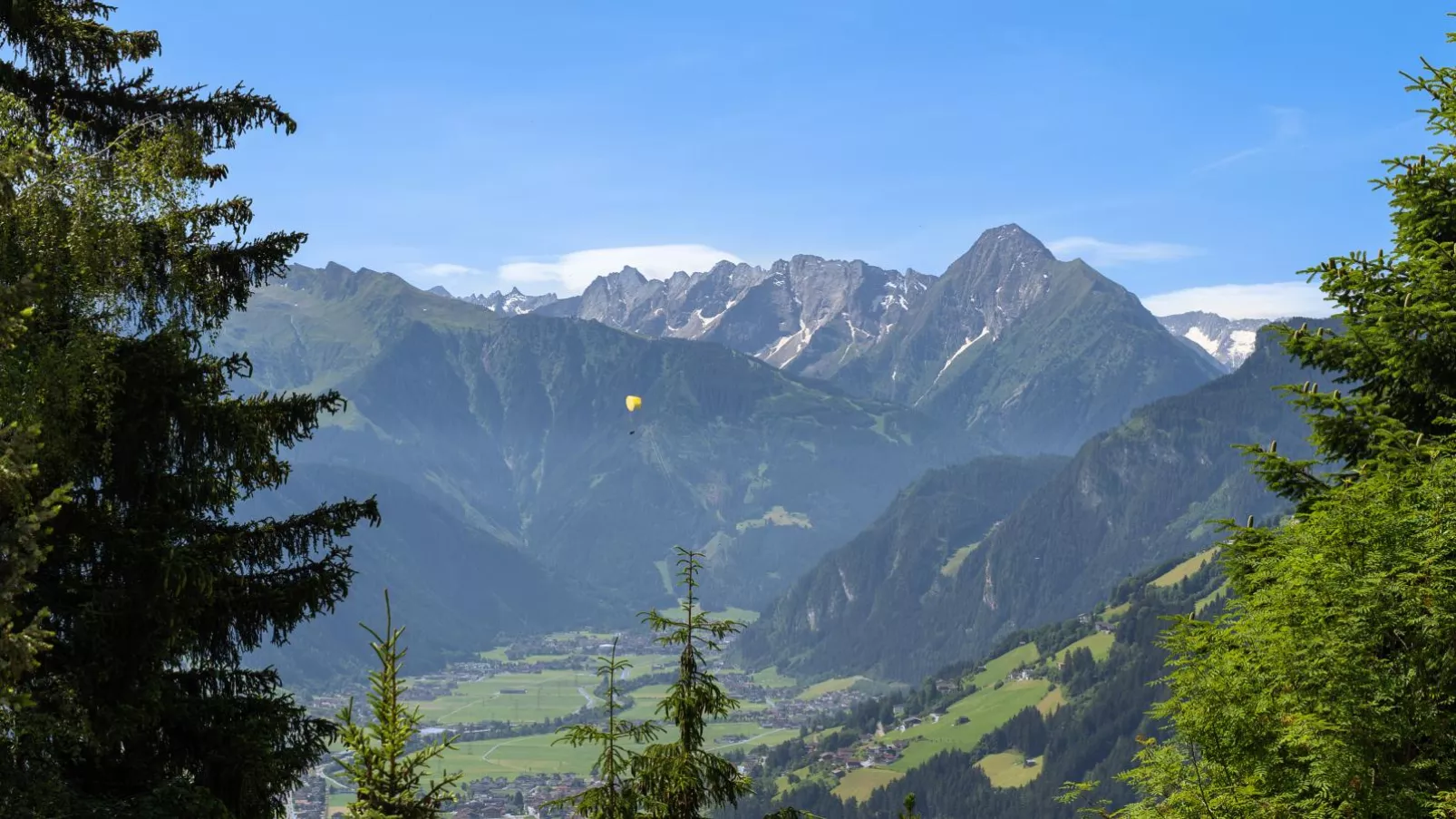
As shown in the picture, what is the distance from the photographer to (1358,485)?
18.4 metres

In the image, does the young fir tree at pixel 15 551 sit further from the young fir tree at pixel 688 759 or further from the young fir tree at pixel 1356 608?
the young fir tree at pixel 1356 608

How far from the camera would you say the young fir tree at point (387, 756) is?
838cm

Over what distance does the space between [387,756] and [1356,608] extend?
1384cm

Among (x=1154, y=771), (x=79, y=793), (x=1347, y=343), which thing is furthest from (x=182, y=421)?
(x=1347, y=343)

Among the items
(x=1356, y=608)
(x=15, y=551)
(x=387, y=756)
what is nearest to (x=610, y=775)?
(x=387, y=756)

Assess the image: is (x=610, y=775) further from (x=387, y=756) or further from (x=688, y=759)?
(x=387, y=756)

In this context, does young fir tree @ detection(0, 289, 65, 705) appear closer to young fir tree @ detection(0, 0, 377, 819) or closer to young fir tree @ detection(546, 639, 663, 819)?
young fir tree @ detection(0, 0, 377, 819)

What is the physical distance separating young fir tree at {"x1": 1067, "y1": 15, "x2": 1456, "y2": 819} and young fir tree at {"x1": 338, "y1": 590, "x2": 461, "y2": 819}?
11.8 metres

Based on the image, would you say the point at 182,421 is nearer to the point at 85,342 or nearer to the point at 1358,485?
the point at 85,342

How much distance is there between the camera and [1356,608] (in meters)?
16.1

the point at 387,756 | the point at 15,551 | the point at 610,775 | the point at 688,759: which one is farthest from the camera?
the point at 688,759

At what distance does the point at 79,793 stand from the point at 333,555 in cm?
493

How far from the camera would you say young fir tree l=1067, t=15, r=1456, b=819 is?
50.8 ft

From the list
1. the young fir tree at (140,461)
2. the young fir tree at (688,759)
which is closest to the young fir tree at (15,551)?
the young fir tree at (140,461)
